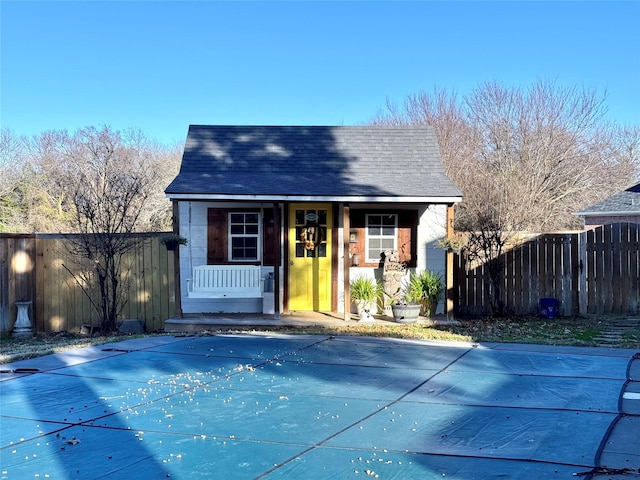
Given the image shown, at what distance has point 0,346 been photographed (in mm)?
11117

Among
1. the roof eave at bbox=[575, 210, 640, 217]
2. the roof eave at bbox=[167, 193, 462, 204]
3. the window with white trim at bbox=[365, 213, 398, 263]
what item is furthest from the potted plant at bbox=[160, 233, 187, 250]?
the roof eave at bbox=[575, 210, 640, 217]

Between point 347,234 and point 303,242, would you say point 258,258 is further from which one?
point 347,234

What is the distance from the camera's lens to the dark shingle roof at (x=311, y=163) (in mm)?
11875

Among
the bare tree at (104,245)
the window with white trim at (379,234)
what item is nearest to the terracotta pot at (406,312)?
the window with white trim at (379,234)

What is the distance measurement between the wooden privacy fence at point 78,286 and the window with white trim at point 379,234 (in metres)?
4.16

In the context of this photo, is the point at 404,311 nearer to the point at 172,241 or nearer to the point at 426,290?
the point at 426,290

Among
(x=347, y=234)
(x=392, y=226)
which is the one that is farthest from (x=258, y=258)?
(x=392, y=226)

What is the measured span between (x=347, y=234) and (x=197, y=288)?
311 centimetres

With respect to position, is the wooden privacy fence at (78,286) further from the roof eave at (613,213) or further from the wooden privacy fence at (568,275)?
the roof eave at (613,213)

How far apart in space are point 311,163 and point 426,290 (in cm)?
362

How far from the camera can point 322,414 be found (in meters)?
5.58

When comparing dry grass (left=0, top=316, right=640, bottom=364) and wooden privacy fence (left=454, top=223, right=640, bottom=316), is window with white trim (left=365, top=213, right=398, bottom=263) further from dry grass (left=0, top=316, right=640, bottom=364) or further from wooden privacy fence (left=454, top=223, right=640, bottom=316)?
dry grass (left=0, top=316, right=640, bottom=364)

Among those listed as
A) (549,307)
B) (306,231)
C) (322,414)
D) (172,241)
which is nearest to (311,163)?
(306,231)

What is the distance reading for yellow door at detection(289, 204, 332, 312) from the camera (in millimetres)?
12875
